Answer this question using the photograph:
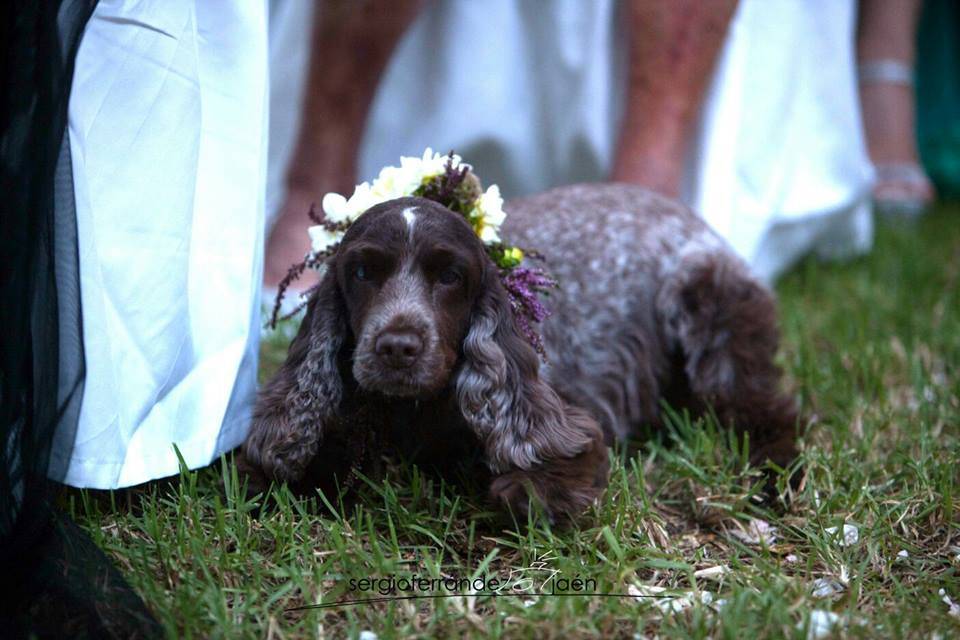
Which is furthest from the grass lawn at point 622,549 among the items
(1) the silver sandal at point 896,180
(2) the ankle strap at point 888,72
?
(2) the ankle strap at point 888,72

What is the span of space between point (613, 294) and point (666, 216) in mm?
423

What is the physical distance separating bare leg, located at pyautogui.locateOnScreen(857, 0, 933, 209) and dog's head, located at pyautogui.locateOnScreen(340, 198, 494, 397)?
15.3 ft

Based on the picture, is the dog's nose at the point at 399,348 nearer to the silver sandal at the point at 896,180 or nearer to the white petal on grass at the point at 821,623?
the white petal on grass at the point at 821,623

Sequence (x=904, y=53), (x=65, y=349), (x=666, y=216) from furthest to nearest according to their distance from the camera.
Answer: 1. (x=904, y=53)
2. (x=666, y=216)
3. (x=65, y=349)

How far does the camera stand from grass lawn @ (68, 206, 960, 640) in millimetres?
1812

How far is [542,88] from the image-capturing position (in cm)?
458

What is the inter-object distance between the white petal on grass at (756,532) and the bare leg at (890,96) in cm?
427

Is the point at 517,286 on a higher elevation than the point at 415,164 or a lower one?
lower

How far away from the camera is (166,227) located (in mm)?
2262

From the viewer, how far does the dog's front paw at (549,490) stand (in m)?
2.13

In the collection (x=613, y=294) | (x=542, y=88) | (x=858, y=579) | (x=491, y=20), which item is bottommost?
(x=858, y=579)

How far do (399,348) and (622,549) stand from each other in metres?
0.66

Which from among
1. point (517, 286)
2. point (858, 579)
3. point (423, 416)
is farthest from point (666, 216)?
point (858, 579)

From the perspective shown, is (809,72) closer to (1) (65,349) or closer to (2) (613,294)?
(2) (613,294)
